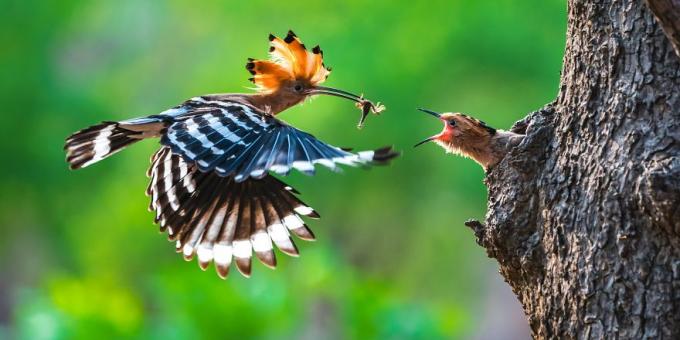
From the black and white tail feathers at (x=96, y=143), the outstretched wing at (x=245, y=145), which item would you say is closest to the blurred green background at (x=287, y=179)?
the black and white tail feathers at (x=96, y=143)

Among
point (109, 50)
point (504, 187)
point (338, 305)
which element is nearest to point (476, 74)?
point (338, 305)

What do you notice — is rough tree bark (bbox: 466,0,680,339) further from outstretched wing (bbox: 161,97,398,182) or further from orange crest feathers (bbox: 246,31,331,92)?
orange crest feathers (bbox: 246,31,331,92)

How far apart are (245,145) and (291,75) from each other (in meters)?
0.56

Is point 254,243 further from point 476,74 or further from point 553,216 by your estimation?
point 476,74

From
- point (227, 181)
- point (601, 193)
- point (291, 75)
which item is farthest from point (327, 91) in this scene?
point (601, 193)

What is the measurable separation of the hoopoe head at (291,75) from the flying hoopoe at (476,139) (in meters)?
0.26

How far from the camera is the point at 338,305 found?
5.87 meters

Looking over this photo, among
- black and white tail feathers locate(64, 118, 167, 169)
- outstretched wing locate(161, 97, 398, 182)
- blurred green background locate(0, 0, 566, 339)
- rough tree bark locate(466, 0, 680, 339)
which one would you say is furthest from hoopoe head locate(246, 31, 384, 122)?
blurred green background locate(0, 0, 566, 339)

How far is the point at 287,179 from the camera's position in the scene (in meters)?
6.95

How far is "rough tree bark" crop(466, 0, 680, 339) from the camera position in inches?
78.5

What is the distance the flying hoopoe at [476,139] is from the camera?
2.37m

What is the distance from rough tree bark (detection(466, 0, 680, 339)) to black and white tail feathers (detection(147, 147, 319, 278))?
2.41 ft

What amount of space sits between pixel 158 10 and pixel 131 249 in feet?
7.61

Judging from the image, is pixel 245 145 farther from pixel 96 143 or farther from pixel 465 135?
pixel 96 143
